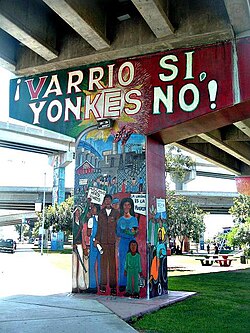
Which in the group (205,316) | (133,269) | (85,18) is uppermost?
(85,18)

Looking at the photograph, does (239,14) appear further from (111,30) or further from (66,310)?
(66,310)

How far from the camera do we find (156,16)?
9.77m

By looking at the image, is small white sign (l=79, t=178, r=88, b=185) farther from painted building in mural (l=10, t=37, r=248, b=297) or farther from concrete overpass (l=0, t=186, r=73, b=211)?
concrete overpass (l=0, t=186, r=73, b=211)

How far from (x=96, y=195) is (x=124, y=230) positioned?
4.43 feet

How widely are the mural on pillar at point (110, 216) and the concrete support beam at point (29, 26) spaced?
2.71 metres

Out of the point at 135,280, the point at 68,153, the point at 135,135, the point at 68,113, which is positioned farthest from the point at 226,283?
the point at 68,153

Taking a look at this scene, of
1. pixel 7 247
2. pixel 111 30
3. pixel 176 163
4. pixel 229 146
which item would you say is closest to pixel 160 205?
pixel 111 30

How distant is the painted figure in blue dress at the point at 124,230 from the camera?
11.0m

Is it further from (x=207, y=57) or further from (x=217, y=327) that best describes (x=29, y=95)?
(x=217, y=327)

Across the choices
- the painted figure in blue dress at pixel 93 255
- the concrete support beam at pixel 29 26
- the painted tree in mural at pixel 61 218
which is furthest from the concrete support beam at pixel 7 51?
the painted tree in mural at pixel 61 218

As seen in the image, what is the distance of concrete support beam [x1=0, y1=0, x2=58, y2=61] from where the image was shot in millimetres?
10192

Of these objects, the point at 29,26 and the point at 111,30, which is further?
the point at 111,30

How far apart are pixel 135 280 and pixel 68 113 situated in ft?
17.0

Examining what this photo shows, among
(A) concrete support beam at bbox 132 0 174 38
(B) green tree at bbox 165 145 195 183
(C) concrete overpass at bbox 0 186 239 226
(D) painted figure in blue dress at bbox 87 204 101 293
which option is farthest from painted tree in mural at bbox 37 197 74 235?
(A) concrete support beam at bbox 132 0 174 38
